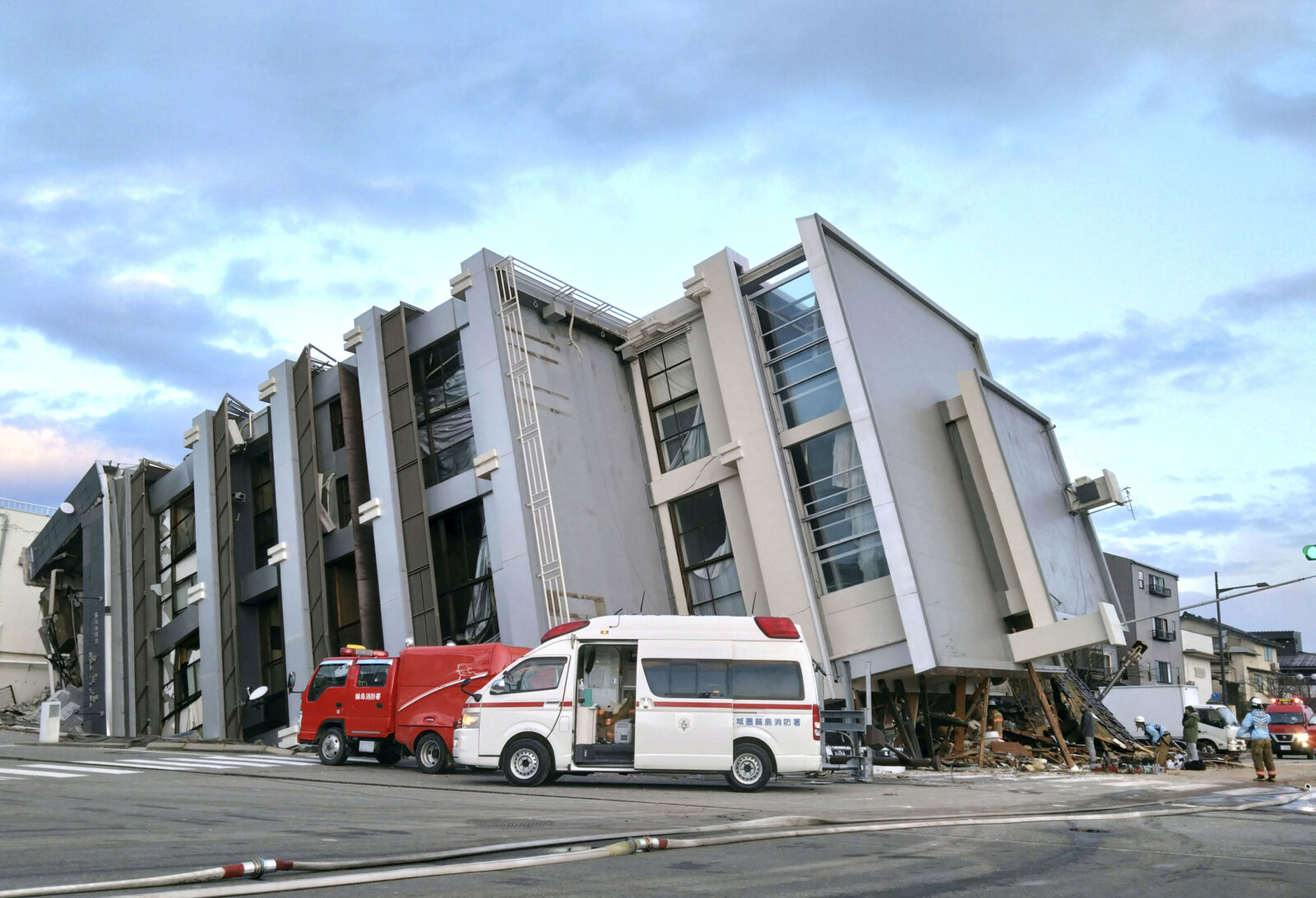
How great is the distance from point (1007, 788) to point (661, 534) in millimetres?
14341

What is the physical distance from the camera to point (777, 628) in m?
17.0

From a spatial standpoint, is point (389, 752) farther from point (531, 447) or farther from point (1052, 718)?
point (1052, 718)

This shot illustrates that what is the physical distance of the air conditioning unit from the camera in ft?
105

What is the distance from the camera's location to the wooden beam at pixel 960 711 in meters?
26.7

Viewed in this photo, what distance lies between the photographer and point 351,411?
31656 mm

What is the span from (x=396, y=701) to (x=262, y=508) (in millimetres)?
18685

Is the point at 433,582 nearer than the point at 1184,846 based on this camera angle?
No

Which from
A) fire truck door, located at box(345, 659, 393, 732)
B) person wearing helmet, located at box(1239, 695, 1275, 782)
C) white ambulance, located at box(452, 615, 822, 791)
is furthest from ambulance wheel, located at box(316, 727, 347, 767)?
person wearing helmet, located at box(1239, 695, 1275, 782)

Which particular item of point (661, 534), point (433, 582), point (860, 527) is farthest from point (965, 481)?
point (433, 582)

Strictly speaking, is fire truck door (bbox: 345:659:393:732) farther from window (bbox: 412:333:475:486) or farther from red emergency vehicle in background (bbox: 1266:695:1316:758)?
red emergency vehicle in background (bbox: 1266:695:1316:758)

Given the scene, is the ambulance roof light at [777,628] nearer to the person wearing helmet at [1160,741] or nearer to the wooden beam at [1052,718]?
the wooden beam at [1052,718]

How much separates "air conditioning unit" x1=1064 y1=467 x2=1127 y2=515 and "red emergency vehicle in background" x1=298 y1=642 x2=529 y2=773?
65.6ft

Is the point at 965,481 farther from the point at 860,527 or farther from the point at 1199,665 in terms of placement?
the point at 1199,665

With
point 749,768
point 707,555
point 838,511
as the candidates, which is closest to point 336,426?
point 707,555
